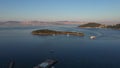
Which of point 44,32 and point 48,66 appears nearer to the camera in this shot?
point 48,66

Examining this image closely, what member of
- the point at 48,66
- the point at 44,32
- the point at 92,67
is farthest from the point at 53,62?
the point at 44,32

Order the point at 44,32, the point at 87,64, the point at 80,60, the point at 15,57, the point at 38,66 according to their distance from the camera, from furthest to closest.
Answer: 1. the point at 44,32
2. the point at 15,57
3. the point at 80,60
4. the point at 87,64
5. the point at 38,66

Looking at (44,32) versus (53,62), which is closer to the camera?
(53,62)

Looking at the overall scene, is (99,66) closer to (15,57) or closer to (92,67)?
(92,67)

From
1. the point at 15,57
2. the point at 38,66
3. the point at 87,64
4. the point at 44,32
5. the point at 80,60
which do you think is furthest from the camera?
the point at 44,32

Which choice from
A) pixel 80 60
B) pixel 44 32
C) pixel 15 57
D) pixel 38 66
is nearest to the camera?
pixel 38 66

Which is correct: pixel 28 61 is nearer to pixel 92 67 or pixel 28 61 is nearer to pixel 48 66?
pixel 48 66

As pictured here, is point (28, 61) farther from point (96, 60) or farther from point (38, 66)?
point (96, 60)

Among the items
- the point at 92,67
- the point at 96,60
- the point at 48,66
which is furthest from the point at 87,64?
the point at 48,66
